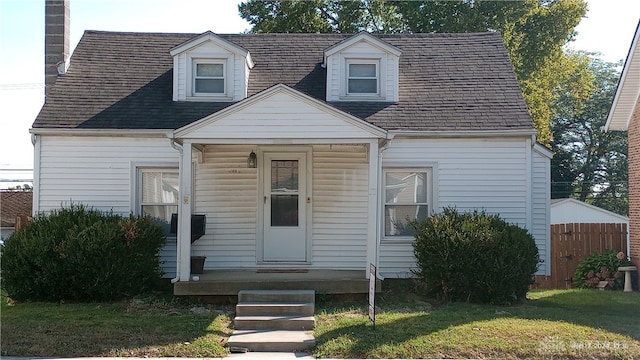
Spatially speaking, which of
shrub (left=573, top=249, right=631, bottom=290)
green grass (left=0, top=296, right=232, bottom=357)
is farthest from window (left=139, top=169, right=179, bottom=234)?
shrub (left=573, top=249, right=631, bottom=290)

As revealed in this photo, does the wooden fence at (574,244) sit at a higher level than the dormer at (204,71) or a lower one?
lower

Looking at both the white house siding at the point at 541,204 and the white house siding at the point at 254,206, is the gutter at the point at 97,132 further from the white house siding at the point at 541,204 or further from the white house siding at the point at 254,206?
the white house siding at the point at 541,204

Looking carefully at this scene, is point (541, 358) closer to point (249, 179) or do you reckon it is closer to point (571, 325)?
point (571, 325)

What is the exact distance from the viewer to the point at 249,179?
42.6 feet

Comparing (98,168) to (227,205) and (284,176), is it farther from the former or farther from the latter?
(284,176)

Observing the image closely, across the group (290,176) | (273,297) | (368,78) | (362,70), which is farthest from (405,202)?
(273,297)

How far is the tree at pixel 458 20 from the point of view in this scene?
26.7m

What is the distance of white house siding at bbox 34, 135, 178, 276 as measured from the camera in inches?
504

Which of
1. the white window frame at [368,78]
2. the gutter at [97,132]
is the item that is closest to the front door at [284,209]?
the white window frame at [368,78]

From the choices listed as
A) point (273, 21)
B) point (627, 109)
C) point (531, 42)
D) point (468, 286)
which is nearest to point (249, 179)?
point (468, 286)

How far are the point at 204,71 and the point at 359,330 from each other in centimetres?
714

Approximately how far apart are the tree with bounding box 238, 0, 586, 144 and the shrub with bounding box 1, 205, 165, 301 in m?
18.0

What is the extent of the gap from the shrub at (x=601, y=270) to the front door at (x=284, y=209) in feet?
26.2

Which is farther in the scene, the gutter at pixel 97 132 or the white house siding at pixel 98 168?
the white house siding at pixel 98 168
